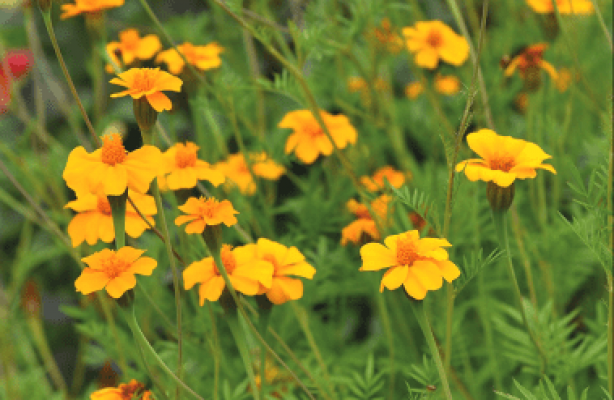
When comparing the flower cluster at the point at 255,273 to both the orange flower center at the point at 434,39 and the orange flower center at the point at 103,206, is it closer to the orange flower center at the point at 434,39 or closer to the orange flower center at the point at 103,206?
the orange flower center at the point at 103,206

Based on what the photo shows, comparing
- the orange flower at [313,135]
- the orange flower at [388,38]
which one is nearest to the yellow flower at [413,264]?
the orange flower at [313,135]

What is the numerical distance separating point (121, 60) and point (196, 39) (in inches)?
10.9

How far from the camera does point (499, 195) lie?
0.41 m

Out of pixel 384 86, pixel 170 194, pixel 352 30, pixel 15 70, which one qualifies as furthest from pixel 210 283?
pixel 15 70

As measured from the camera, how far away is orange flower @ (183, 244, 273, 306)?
0.38 m

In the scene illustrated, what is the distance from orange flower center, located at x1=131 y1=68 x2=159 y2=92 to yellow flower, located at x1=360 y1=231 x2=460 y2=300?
0.59ft

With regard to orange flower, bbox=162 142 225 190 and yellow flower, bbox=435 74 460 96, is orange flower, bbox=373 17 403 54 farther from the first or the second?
orange flower, bbox=162 142 225 190

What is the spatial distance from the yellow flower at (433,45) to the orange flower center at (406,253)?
0.38 metres

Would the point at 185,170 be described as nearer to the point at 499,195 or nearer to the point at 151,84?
the point at 151,84

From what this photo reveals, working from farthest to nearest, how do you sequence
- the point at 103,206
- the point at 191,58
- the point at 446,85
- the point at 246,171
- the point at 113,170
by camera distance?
the point at 446,85 < the point at 246,171 < the point at 191,58 < the point at 103,206 < the point at 113,170

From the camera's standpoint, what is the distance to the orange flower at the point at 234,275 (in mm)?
381

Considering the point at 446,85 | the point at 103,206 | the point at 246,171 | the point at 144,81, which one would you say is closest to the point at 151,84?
the point at 144,81

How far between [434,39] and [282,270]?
1.37 ft

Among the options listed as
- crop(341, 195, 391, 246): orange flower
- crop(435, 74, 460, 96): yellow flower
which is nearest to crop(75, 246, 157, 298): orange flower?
crop(341, 195, 391, 246): orange flower
